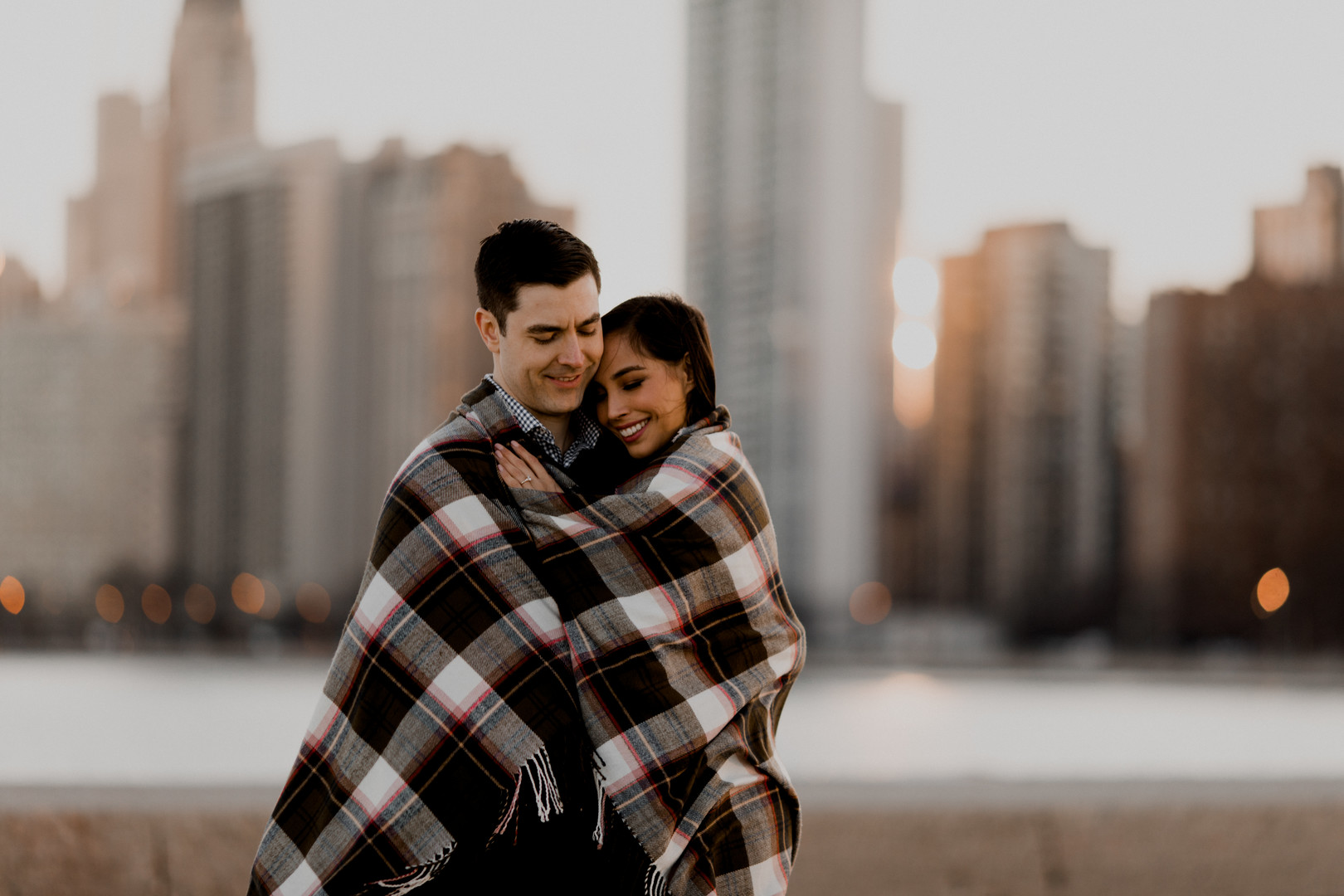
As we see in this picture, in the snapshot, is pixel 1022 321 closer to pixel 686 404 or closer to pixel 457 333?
pixel 457 333

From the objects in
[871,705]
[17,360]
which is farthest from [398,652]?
[17,360]

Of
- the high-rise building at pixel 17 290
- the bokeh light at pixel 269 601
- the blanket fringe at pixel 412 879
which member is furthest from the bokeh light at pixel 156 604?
the blanket fringe at pixel 412 879

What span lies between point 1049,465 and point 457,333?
861 inches

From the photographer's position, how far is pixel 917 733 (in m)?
6.83

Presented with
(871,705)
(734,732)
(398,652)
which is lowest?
(871,705)

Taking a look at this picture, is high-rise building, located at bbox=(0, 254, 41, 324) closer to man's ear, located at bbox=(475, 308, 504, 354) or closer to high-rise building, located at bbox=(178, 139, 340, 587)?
high-rise building, located at bbox=(178, 139, 340, 587)

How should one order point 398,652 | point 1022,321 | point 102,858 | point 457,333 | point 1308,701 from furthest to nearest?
point 1022,321
point 457,333
point 1308,701
point 102,858
point 398,652

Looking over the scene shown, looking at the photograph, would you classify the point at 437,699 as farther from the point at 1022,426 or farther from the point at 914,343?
the point at 914,343

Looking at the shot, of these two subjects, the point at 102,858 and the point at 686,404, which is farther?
the point at 102,858

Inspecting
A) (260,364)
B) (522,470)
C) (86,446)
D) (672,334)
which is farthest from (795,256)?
(522,470)

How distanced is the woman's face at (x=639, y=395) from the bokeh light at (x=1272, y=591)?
35.8m

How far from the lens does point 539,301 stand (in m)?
1.42

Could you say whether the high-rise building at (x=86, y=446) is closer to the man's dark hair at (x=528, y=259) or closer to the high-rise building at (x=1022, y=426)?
the high-rise building at (x=1022, y=426)

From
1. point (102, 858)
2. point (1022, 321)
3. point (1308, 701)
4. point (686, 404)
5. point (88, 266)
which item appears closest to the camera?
point (686, 404)
